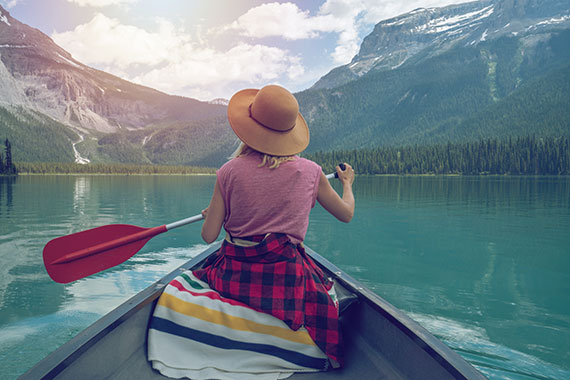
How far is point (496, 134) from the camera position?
4469 inches

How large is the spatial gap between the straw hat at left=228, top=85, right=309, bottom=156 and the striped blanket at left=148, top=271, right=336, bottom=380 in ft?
3.91

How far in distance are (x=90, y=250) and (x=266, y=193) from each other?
7.23 feet

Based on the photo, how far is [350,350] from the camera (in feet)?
→ 10.0

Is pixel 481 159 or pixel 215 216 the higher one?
pixel 481 159

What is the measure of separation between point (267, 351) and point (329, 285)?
0.74 metres

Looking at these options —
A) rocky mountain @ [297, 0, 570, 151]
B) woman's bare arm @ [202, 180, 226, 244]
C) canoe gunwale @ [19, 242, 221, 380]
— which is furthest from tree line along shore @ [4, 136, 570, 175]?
canoe gunwale @ [19, 242, 221, 380]

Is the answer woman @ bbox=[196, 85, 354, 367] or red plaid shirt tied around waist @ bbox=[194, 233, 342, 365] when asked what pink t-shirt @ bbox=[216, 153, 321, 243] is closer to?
woman @ bbox=[196, 85, 354, 367]

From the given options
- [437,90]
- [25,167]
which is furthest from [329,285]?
[437,90]

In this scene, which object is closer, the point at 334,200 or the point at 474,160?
the point at 334,200

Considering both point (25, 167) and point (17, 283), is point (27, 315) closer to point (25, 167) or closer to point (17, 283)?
point (17, 283)

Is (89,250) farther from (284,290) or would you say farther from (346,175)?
(346,175)

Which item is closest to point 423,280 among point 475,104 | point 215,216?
point 215,216

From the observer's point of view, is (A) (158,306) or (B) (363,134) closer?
(A) (158,306)

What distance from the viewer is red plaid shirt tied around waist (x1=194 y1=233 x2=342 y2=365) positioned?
268 centimetres
